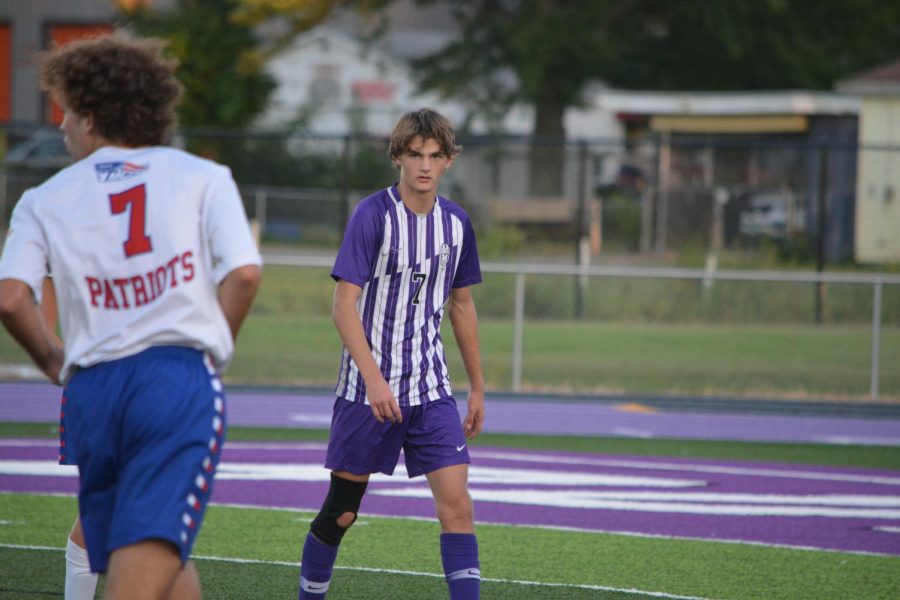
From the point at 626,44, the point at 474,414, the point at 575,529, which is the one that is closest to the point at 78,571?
the point at 474,414

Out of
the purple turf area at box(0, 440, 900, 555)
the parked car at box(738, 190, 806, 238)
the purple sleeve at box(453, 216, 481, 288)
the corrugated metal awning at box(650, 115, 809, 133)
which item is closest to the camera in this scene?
the purple sleeve at box(453, 216, 481, 288)

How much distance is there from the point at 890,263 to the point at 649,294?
426cm

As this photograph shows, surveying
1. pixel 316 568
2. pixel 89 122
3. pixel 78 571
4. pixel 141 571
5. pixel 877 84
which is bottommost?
pixel 316 568

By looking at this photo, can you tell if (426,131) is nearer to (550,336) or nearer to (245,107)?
(550,336)

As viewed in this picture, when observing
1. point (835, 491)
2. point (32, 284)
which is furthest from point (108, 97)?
point (835, 491)

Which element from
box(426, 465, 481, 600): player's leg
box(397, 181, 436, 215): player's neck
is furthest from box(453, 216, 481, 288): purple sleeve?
box(426, 465, 481, 600): player's leg

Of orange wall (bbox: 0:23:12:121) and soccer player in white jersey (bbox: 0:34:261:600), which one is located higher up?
orange wall (bbox: 0:23:12:121)

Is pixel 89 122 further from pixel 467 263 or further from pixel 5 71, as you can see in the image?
pixel 5 71

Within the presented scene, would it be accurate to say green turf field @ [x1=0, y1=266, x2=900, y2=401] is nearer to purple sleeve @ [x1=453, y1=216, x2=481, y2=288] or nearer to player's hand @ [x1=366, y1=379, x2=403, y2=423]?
purple sleeve @ [x1=453, y1=216, x2=481, y2=288]

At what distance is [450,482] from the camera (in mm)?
4934

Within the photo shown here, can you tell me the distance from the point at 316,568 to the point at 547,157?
62.9 feet

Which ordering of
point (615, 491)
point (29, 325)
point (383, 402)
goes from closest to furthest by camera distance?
1. point (29, 325)
2. point (383, 402)
3. point (615, 491)

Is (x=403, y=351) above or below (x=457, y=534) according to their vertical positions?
above

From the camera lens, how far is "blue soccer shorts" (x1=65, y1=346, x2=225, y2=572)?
3.36 m
